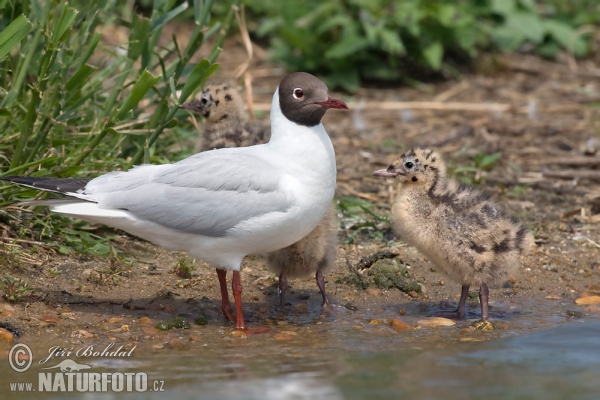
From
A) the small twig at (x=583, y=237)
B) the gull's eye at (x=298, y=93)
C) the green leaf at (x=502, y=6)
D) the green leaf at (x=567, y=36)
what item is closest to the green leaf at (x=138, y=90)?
the gull's eye at (x=298, y=93)

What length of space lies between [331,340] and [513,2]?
23.6ft

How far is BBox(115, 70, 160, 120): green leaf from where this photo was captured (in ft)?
21.8

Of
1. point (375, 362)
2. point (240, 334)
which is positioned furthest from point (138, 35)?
point (375, 362)

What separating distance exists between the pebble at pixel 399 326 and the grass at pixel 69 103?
7.03 feet

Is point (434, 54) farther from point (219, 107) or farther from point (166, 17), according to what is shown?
point (166, 17)

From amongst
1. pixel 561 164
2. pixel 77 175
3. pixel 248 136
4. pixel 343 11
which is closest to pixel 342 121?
pixel 343 11

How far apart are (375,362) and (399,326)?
915mm

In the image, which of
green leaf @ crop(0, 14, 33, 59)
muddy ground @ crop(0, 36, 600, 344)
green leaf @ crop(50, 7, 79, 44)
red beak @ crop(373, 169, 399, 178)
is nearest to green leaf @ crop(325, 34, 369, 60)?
muddy ground @ crop(0, 36, 600, 344)

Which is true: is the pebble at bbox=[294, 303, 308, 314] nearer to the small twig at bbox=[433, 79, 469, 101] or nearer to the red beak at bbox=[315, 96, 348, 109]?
the red beak at bbox=[315, 96, 348, 109]

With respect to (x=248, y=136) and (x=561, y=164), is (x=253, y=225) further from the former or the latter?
(x=561, y=164)

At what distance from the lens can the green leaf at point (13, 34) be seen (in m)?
6.49

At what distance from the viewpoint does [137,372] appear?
16.6ft

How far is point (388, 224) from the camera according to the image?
802 cm

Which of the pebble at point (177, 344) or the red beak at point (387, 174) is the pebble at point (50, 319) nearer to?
the pebble at point (177, 344)
